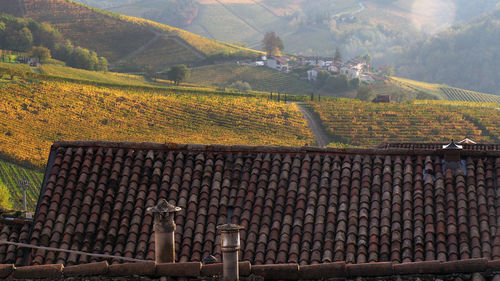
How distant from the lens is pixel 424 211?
14062 mm

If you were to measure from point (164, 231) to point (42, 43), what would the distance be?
438 feet

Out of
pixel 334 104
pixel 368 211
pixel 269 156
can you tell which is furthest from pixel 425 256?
pixel 334 104

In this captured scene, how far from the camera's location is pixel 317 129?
8388 cm

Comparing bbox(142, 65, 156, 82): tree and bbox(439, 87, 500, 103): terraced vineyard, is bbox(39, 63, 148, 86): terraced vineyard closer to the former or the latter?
bbox(142, 65, 156, 82): tree

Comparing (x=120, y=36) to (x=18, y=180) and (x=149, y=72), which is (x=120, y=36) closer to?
(x=149, y=72)

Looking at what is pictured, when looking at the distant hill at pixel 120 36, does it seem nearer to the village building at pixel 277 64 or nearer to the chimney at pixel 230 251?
the village building at pixel 277 64

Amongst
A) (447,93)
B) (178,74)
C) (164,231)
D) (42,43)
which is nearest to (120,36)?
(42,43)

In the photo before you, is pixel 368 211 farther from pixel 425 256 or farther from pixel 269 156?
pixel 269 156

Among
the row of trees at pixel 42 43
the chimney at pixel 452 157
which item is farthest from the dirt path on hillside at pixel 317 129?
the chimney at pixel 452 157

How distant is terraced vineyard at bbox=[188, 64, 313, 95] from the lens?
435ft

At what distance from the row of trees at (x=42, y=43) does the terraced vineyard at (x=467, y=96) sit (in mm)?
67768

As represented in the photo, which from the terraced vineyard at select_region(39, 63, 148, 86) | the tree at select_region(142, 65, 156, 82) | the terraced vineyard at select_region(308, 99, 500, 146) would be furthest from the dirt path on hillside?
the tree at select_region(142, 65, 156, 82)

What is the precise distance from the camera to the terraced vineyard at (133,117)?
7281 cm

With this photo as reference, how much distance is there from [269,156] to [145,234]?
3.22 m
